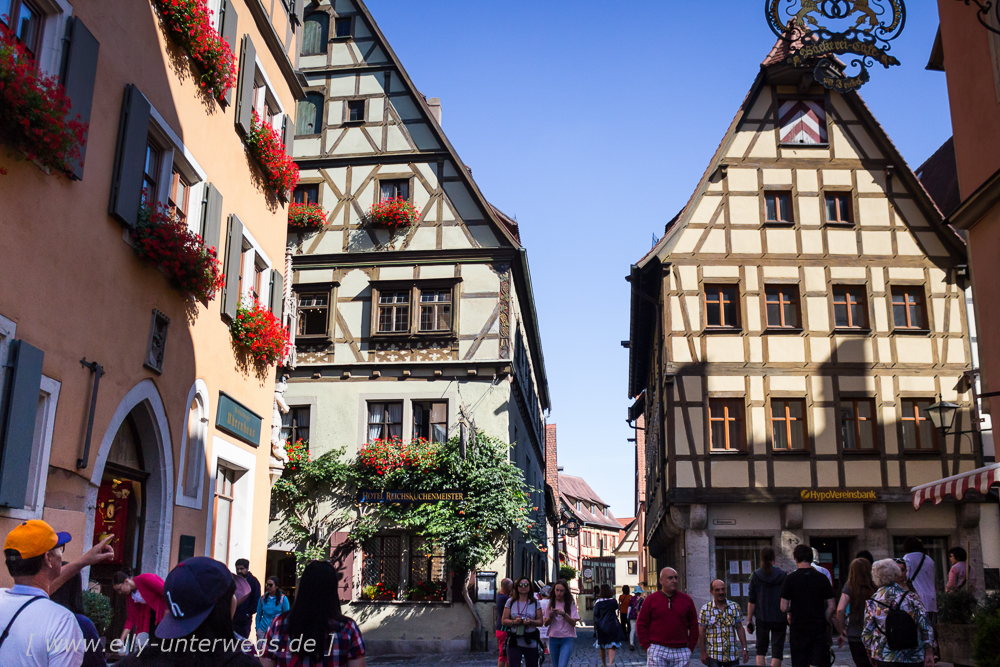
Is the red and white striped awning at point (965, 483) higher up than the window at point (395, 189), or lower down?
lower down

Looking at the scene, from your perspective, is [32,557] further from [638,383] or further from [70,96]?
[638,383]

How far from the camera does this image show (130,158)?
31.6 feet

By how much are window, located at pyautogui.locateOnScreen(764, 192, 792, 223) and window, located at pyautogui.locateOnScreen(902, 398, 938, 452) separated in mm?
5109

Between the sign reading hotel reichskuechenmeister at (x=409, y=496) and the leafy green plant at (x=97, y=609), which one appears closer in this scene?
the leafy green plant at (x=97, y=609)

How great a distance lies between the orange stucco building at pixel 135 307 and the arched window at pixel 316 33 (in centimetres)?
971

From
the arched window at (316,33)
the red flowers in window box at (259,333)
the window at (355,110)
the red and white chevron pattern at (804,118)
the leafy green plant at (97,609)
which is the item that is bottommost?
the leafy green plant at (97,609)

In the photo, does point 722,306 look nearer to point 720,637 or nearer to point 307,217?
point 307,217

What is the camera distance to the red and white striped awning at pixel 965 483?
11258 mm

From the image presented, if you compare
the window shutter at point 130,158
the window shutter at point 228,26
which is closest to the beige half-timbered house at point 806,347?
the window shutter at point 228,26

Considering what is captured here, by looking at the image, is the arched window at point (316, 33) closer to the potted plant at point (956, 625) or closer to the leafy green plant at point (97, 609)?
the leafy green plant at point (97, 609)

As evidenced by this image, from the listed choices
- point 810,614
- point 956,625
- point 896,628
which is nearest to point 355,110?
point 810,614

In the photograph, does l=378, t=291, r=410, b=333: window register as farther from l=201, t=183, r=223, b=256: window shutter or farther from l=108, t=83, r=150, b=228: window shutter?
l=108, t=83, r=150, b=228: window shutter

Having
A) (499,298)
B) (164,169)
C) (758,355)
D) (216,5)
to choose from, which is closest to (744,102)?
(758,355)

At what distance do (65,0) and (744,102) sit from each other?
17916mm
